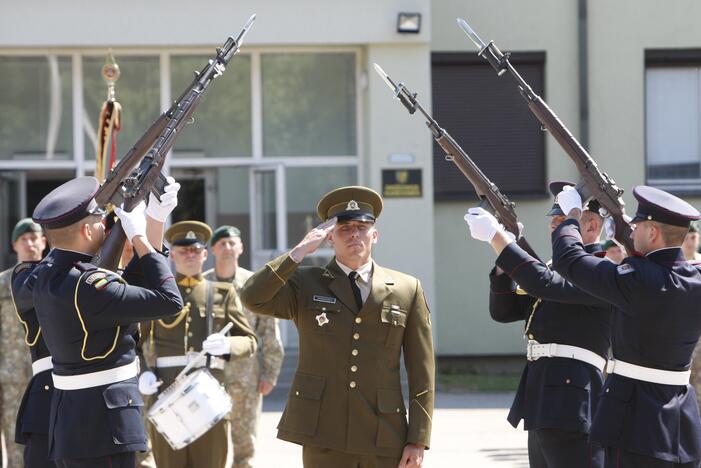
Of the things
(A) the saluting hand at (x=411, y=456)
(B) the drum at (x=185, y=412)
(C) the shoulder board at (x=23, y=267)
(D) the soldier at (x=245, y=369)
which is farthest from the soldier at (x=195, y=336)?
(A) the saluting hand at (x=411, y=456)

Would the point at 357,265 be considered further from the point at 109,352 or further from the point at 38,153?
the point at 38,153

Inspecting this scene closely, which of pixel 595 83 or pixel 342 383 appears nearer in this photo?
pixel 342 383

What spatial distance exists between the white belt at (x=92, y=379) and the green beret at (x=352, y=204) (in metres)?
1.22

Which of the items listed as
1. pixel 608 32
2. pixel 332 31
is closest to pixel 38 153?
pixel 332 31

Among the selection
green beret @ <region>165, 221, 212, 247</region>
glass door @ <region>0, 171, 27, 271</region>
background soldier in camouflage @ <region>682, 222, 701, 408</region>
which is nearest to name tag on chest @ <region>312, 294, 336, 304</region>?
green beret @ <region>165, 221, 212, 247</region>

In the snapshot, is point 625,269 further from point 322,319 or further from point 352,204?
point 322,319

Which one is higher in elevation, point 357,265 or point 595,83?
point 595,83

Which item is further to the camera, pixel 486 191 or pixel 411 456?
pixel 486 191

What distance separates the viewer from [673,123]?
14727 millimetres

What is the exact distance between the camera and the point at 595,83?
14352mm

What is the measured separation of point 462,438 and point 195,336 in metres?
3.54

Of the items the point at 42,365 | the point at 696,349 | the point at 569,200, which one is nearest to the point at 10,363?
the point at 42,365

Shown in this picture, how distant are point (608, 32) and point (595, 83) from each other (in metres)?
0.64

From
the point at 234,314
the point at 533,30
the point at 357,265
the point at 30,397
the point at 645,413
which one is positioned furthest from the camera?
the point at 533,30
